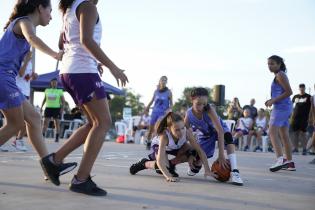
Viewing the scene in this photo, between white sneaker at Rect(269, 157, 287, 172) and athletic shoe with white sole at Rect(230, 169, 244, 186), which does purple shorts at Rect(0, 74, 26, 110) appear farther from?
white sneaker at Rect(269, 157, 287, 172)

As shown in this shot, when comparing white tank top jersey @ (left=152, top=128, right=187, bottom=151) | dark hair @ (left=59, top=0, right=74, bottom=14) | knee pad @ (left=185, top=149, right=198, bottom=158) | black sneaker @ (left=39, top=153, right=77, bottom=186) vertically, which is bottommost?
black sneaker @ (left=39, top=153, right=77, bottom=186)

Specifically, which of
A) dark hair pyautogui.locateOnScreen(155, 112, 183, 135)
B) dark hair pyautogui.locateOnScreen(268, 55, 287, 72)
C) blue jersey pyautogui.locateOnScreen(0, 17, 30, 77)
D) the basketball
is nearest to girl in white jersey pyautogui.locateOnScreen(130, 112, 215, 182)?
dark hair pyautogui.locateOnScreen(155, 112, 183, 135)

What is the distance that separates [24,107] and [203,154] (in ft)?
7.20

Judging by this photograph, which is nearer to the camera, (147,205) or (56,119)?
(147,205)

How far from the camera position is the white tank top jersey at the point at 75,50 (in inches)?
169

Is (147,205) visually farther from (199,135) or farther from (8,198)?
(199,135)

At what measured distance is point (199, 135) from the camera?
21.2 ft

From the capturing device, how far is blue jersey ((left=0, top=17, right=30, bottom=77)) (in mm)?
4578

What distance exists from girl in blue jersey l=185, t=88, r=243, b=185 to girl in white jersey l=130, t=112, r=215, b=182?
0.20 m

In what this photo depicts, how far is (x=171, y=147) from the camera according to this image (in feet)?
20.1

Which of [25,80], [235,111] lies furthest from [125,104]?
[25,80]

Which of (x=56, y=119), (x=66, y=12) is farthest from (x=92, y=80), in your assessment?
(x=56, y=119)

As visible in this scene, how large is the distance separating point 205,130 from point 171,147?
51cm

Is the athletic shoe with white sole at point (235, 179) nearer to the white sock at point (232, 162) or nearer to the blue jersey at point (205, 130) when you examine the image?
the white sock at point (232, 162)
